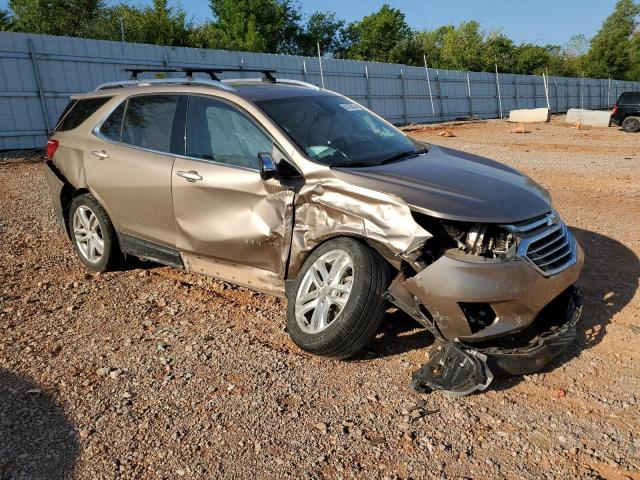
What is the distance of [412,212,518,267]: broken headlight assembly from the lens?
335cm

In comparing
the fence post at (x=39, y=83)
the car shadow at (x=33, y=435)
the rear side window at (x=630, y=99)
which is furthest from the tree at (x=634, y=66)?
the car shadow at (x=33, y=435)

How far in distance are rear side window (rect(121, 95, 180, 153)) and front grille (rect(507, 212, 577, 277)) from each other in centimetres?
286

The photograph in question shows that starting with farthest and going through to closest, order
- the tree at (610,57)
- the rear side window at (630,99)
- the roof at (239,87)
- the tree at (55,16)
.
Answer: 1. the tree at (610,57)
2. the tree at (55,16)
3. the rear side window at (630,99)
4. the roof at (239,87)

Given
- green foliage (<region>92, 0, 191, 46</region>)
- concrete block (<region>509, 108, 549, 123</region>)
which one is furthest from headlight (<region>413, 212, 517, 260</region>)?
green foliage (<region>92, 0, 191, 46</region>)

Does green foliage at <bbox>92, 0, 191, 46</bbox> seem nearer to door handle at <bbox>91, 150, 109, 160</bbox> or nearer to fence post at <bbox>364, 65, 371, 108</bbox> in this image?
fence post at <bbox>364, 65, 371, 108</bbox>

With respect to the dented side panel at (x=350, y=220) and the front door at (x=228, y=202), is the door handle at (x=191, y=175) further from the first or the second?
the dented side panel at (x=350, y=220)

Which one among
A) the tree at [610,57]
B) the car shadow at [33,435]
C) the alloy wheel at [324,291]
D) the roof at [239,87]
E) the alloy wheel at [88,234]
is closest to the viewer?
the car shadow at [33,435]

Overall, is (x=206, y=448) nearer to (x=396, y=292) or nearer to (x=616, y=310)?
(x=396, y=292)

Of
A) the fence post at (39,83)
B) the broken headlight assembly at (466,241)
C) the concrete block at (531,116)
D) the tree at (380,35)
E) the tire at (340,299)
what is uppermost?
the tree at (380,35)

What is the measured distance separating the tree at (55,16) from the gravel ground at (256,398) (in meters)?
39.1

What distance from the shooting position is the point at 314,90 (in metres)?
5.02

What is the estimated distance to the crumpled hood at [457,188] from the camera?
11.1ft

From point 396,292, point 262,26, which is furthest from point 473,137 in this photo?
point 262,26

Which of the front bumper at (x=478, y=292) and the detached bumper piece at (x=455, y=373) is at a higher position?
the front bumper at (x=478, y=292)
